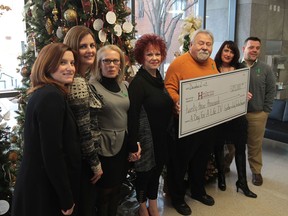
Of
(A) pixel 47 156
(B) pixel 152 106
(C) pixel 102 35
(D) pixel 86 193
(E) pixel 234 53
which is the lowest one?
(D) pixel 86 193

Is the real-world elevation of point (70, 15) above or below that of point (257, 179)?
above

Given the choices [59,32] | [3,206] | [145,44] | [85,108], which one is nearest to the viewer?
[85,108]

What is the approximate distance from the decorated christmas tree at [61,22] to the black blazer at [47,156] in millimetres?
1042

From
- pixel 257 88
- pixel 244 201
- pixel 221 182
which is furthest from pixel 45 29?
pixel 244 201

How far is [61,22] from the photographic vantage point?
222 cm

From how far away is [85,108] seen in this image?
1463 mm

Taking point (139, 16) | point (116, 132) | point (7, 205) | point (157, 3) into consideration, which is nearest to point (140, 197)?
point (116, 132)

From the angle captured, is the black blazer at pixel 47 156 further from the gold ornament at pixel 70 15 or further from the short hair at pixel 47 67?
the gold ornament at pixel 70 15

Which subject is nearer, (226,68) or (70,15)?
(70,15)

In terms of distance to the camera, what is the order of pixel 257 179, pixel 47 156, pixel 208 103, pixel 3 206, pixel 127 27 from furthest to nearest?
1. pixel 257 179
2. pixel 127 27
3. pixel 208 103
4. pixel 3 206
5. pixel 47 156

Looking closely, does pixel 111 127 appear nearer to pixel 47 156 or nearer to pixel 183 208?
pixel 47 156

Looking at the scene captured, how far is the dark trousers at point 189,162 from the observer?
2.38 m

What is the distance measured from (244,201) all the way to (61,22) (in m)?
2.40

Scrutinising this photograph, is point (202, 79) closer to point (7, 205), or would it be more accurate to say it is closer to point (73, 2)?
point (73, 2)
